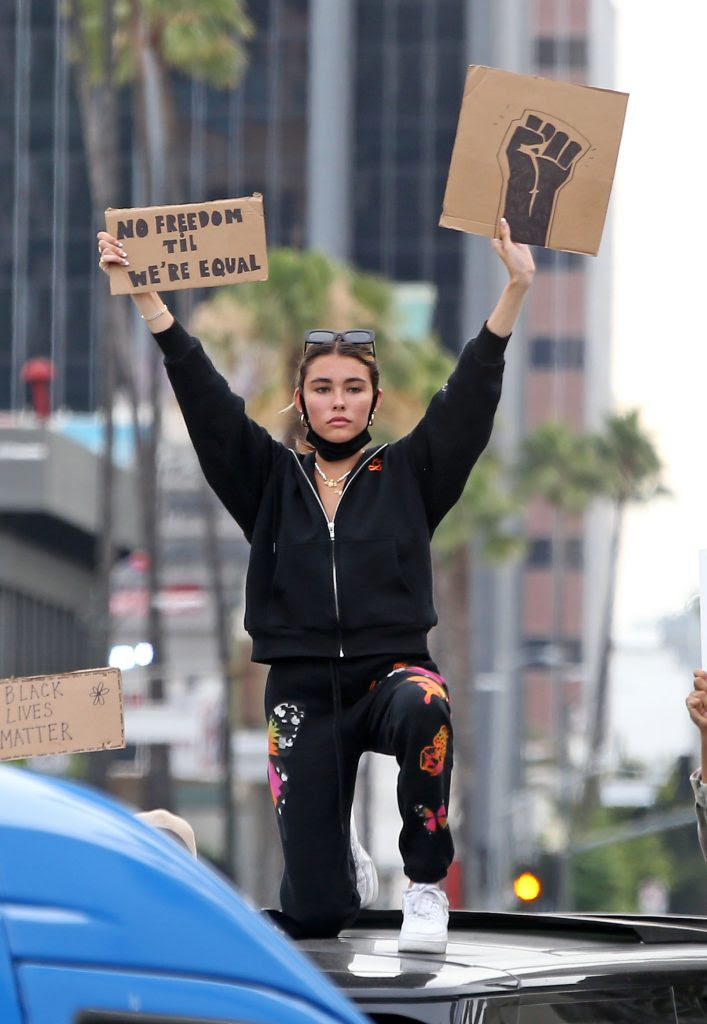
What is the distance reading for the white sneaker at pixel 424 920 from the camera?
365 cm

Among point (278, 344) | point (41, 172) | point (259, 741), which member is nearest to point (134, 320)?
point (41, 172)

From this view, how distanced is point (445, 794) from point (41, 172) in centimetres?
7997

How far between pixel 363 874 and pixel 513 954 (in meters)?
0.97

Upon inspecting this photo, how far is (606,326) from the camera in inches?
4262

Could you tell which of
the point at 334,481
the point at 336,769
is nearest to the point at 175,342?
the point at 334,481

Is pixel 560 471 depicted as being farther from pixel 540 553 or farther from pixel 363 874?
pixel 363 874

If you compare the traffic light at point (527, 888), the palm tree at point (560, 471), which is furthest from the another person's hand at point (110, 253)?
the palm tree at point (560, 471)

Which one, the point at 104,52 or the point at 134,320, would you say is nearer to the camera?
the point at 104,52

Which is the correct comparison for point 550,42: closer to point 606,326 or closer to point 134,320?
point 606,326

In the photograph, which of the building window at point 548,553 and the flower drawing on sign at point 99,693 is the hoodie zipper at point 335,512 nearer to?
the flower drawing on sign at point 99,693

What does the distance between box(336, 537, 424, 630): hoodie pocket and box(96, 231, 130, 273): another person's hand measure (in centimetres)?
79

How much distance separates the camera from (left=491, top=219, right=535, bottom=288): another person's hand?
14.5ft

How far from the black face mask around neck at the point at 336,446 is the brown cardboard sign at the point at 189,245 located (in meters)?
0.37

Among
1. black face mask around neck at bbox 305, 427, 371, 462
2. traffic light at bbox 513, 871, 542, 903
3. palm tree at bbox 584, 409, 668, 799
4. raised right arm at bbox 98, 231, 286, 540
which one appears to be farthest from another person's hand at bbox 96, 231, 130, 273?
palm tree at bbox 584, 409, 668, 799
